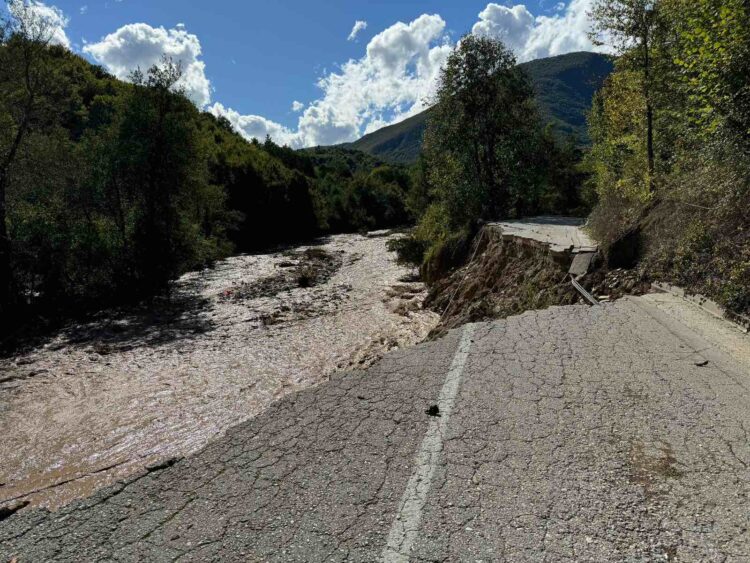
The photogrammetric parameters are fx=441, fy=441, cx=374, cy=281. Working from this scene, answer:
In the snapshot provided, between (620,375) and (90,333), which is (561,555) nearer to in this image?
(620,375)

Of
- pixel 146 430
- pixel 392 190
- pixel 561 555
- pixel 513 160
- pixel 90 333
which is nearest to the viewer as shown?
pixel 561 555

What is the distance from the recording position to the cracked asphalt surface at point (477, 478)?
9.28ft

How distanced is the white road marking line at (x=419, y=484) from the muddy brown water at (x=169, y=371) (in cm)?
278

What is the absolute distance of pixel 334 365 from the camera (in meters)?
9.36

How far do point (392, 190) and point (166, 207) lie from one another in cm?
5384

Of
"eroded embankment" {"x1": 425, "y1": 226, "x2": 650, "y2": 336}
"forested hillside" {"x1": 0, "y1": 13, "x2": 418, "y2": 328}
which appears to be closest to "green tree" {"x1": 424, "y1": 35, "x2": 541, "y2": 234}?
"eroded embankment" {"x1": 425, "y1": 226, "x2": 650, "y2": 336}

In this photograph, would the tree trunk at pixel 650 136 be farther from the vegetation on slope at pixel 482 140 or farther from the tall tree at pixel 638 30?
the vegetation on slope at pixel 482 140

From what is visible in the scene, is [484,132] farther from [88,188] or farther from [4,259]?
[4,259]

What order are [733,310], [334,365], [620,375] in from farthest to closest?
[334,365]
[733,310]
[620,375]

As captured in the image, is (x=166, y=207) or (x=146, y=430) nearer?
(x=146, y=430)

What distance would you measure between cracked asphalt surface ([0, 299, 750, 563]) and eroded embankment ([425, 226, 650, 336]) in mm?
2943

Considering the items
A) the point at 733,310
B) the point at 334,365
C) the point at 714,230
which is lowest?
the point at 334,365

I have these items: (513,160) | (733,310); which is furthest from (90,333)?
(513,160)

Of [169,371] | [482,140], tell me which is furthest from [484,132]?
[169,371]
